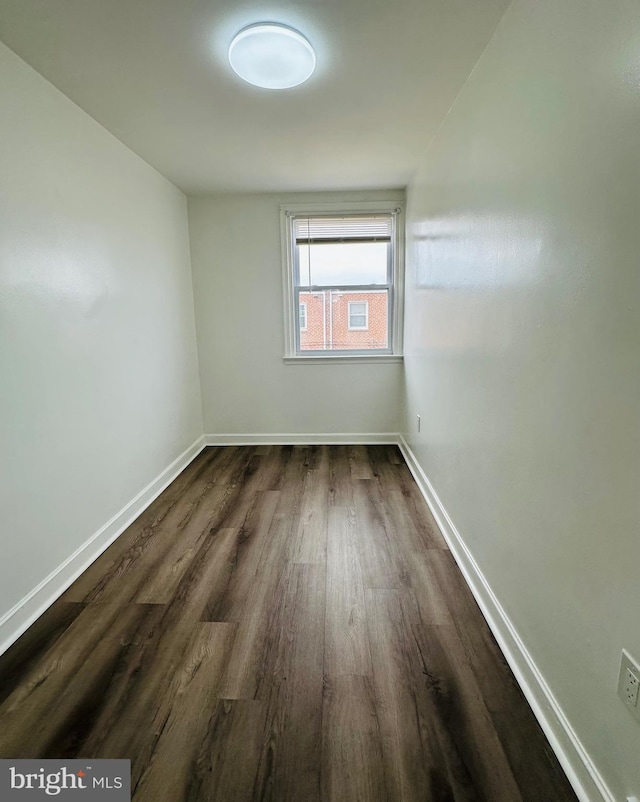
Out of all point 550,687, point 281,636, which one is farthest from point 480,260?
point 281,636

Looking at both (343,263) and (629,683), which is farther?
(343,263)

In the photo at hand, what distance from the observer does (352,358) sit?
3.75 metres

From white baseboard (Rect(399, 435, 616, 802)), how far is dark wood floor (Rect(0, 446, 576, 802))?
1.3 inches

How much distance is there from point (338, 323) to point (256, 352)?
33.7 inches

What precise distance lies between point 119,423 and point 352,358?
215cm

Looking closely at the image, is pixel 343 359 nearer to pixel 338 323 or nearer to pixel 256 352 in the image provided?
pixel 338 323

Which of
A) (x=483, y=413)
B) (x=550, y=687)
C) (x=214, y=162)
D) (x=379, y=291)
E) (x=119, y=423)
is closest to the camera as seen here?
(x=550, y=687)

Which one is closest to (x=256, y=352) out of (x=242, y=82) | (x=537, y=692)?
(x=242, y=82)

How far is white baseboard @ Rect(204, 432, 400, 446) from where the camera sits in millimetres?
3914

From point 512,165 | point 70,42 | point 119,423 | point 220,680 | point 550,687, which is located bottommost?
point 220,680

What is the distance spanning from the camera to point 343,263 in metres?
3.64

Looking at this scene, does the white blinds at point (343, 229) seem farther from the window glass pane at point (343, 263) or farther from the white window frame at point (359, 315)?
the white window frame at point (359, 315)

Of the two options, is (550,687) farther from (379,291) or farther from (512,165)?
(379,291)

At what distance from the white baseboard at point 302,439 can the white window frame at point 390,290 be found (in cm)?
77
